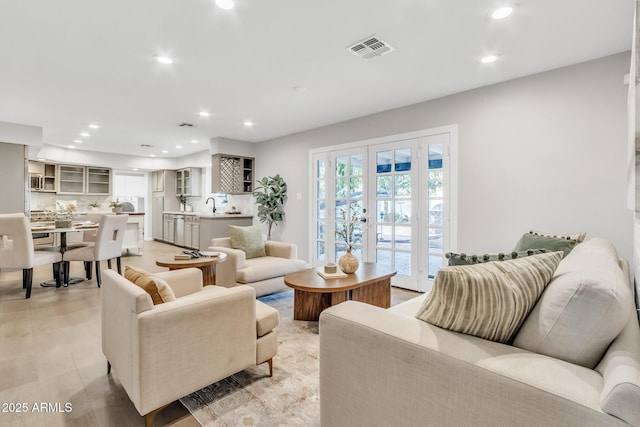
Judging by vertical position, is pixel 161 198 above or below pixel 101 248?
above

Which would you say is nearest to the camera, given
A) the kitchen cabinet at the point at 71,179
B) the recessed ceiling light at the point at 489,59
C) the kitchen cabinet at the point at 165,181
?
the recessed ceiling light at the point at 489,59

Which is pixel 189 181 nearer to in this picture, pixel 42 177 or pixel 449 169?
pixel 42 177

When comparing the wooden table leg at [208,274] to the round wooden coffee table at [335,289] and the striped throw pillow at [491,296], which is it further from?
the striped throw pillow at [491,296]

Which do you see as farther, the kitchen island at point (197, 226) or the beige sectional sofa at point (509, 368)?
the kitchen island at point (197, 226)

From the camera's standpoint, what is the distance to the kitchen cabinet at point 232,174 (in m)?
6.01

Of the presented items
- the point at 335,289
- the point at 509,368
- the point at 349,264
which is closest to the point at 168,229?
the point at 349,264

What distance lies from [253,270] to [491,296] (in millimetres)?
2730

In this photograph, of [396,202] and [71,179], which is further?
[71,179]

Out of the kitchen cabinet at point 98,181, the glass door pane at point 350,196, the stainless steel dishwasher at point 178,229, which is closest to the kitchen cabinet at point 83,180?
the kitchen cabinet at point 98,181

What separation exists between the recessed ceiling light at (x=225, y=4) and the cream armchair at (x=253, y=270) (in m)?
2.27

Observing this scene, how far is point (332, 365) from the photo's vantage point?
4.15 feet

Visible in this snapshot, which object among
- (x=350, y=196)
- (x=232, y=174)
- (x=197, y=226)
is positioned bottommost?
(x=197, y=226)

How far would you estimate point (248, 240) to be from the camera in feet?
12.9

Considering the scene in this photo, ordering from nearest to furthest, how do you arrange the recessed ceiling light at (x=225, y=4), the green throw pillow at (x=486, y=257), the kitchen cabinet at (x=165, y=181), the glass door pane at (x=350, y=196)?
the green throw pillow at (x=486, y=257) < the recessed ceiling light at (x=225, y=4) < the glass door pane at (x=350, y=196) < the kitchen cabinet at (x=165, y=181)
